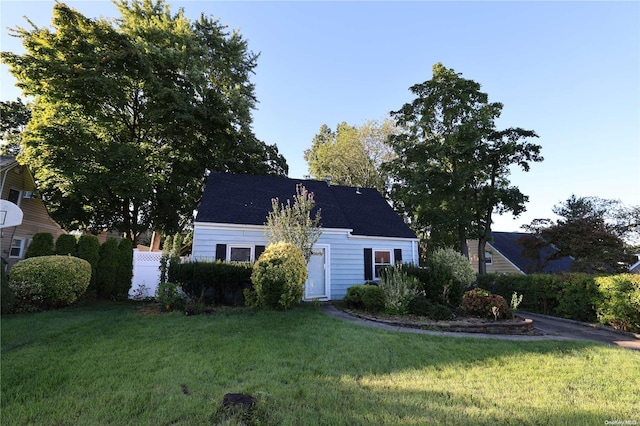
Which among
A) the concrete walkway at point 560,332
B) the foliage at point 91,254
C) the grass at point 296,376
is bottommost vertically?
the concrete walkway at point 560,332

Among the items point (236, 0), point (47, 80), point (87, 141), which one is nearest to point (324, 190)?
point (236, 0)

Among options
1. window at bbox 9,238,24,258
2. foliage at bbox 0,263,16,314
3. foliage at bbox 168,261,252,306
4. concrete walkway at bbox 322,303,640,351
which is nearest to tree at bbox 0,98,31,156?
window at bbox 9,238,24,258

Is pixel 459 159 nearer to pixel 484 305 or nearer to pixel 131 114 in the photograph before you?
pixel 484 305

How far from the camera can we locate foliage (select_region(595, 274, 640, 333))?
8.47 m

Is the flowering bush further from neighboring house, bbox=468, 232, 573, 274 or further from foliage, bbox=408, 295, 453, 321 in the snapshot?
neighboring house, bbox=468, 232, 573, 274

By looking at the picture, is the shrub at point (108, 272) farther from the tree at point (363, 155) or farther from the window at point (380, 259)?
the tree at point (363, 155)

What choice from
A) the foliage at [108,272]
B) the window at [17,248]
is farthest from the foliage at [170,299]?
the window at [17,248]

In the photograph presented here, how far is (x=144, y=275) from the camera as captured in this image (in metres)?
11.2

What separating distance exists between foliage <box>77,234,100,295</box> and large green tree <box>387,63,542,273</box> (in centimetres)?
1777

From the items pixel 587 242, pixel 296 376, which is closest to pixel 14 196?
pixel 296 376

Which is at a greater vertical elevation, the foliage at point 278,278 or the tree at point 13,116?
the tree at point 13,116

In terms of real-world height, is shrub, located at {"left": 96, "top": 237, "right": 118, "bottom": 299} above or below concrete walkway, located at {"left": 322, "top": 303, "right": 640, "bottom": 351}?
above

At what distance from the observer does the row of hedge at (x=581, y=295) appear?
8625mm

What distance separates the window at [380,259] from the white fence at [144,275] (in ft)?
29.1
